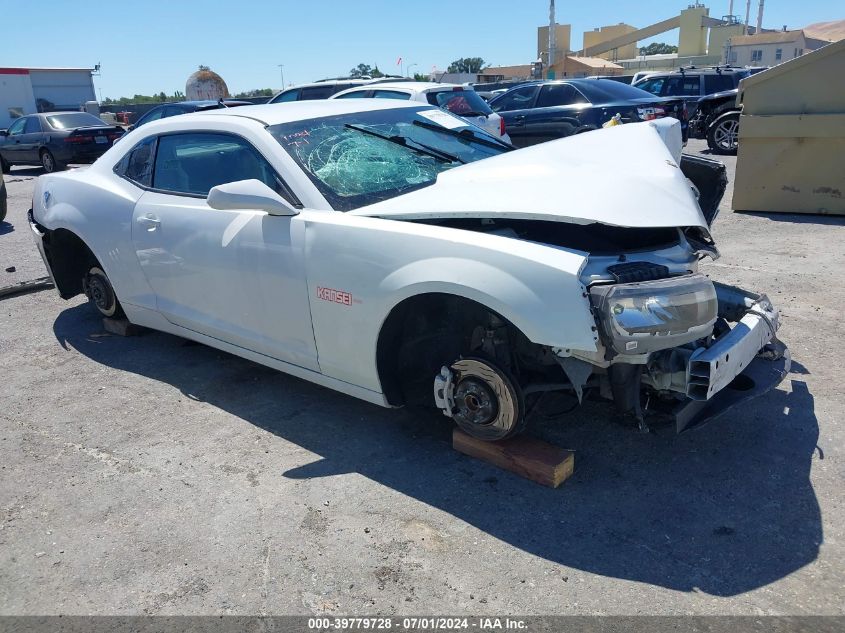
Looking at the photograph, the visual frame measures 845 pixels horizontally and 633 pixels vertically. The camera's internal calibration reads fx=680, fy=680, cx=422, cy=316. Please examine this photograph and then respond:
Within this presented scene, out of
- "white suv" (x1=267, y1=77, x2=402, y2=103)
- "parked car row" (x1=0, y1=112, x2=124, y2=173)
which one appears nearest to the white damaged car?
"white suv" (x1=267, y1=77, x2=402, y2=103)

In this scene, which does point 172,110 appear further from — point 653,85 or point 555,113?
point 653,85

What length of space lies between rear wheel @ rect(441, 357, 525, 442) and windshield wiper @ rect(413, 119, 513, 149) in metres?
1.79

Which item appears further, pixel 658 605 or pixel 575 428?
pixel 575 428

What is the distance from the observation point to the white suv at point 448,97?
10.0 metres

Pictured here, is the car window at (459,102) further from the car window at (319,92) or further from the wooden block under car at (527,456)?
the wooden block under car at (527,456)

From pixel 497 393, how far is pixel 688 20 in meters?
74.4

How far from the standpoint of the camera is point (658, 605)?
2268 millimetres

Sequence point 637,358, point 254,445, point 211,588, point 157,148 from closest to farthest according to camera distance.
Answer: point 211,588
point 637,358
point 254,445
point 157,148

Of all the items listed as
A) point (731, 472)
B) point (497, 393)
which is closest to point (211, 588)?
point (497, 393)

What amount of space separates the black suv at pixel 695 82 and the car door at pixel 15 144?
14.9 metres

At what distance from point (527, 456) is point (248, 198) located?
1.75 metres

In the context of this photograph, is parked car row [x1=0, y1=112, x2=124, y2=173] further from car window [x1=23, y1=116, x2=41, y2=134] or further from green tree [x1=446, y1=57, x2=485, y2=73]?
green tree [x1=446, y1=57, x2=485, y2=73]

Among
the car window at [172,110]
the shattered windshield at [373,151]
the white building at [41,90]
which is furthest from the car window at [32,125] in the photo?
the white building at [41,90]

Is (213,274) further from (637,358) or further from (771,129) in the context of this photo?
(771,129)
